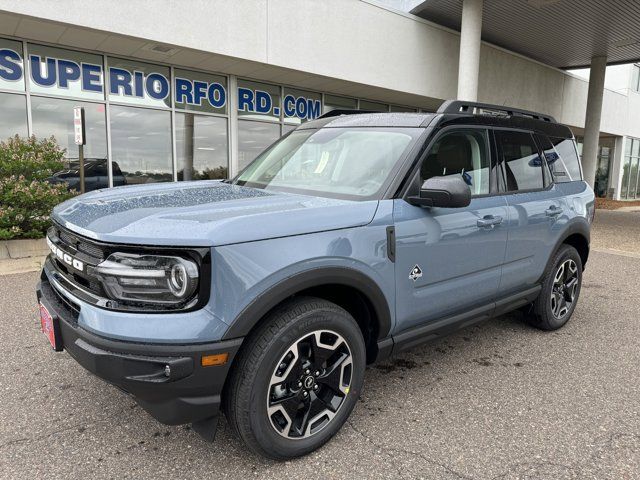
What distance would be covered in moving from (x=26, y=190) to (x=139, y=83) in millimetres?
4504

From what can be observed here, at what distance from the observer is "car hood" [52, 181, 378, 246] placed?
2031mm

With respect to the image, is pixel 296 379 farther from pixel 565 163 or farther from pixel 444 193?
pixel 565 163

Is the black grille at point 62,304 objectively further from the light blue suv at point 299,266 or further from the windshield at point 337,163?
the windshield at point 337,163

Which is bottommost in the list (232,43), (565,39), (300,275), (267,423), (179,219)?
(267,423)

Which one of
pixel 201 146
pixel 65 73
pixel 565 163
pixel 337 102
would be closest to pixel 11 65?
pixel 65 73

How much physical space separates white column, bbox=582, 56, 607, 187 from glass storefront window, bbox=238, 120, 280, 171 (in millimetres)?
13128

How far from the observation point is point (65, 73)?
9.63m

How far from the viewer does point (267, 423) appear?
225 centimetres

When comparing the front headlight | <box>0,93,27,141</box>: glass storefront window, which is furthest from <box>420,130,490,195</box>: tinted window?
<box>0,93,27,141</box>: glass storefront window

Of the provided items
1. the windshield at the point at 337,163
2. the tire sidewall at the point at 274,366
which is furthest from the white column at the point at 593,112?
the tire sidewall at the point at 274,366

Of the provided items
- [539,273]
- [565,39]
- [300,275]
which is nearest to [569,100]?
[565,39]

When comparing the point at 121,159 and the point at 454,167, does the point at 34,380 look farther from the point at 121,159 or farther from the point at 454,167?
the point at 121,159

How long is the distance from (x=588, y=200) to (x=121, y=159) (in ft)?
30.7

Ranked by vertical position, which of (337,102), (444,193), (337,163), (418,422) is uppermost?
(337,102)
